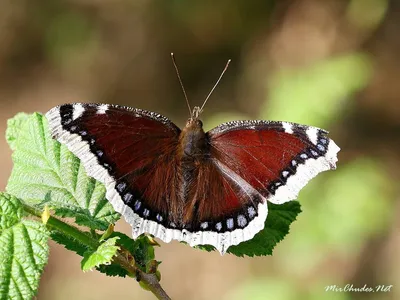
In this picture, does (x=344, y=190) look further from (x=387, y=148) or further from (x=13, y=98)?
(x=13, y=98)

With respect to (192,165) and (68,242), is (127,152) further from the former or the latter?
(68,242)

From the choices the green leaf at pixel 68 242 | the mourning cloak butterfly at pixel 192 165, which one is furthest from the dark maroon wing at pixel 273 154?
the green leaf at pixel 68 242

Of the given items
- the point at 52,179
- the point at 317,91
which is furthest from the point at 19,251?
the point at 317,91

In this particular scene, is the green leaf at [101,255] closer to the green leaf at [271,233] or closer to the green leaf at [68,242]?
the green leaf at [68,242]

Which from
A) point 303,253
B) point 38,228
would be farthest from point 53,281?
point 38,228

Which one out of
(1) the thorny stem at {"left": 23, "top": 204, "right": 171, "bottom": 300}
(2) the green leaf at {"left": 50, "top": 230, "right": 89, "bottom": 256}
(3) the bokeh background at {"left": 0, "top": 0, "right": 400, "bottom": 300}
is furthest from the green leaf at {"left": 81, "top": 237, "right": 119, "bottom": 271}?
(3) the bokeh background at {"left": 0, "top": 0, "right": 400, "bottom": 300}

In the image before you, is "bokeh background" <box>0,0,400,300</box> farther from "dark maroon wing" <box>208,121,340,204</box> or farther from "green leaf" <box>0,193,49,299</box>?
"green leaf" <box>0,193,49,299</box>

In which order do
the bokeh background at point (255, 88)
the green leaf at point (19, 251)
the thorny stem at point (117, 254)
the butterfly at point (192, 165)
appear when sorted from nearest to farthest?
1. the green leaf at point (19, 251)
2. the thorny stem at point (117, 254)
3. the butterfly at point (192, 165)
4. the bokeh background at point (255, 88)
